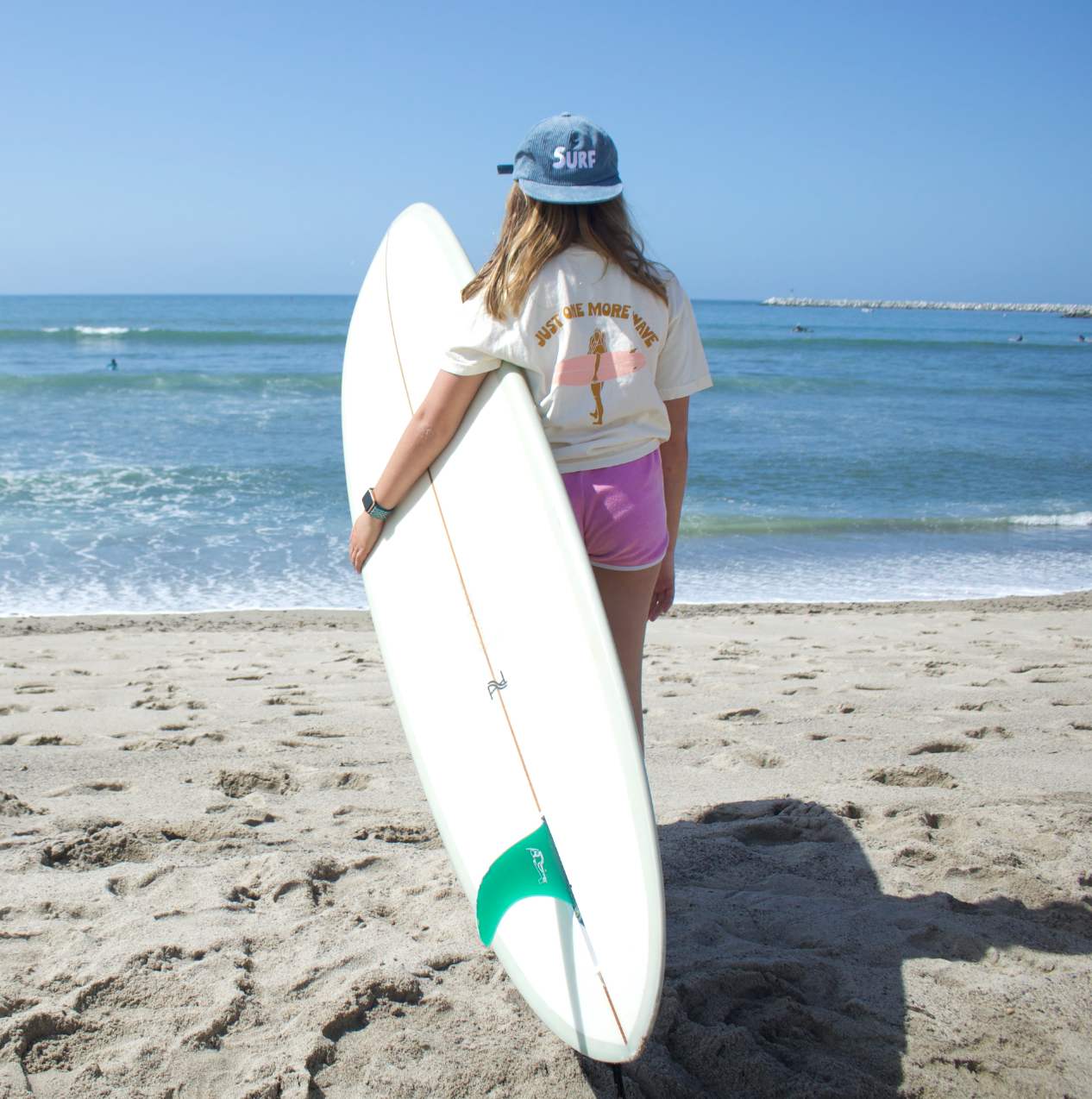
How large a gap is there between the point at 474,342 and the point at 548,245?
220mm

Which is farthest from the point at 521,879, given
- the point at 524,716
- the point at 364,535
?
the point at 364,535

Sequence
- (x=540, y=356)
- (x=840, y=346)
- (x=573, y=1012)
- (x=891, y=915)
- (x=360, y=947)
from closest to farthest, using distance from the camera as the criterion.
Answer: (x=573, y=1012) → (x=540, y=356) → (x=360, y=947) → (x=891, y=915) → (x=840, y=346)

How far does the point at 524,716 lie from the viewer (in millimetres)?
1624

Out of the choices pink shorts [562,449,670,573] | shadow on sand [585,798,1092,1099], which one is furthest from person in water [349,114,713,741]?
shadow on sand [585,798,1092,1099]

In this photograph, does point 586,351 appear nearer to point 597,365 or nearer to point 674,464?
point 597,365

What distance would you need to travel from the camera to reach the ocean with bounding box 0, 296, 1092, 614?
6.56 metres

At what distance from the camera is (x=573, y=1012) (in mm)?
1382

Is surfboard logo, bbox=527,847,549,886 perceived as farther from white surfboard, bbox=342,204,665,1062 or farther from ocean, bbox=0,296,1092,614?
ocean, bbox=0,296,1092,614

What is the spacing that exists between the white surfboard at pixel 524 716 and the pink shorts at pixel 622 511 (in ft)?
0.28

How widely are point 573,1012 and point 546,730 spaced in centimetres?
47

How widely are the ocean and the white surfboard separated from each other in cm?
424

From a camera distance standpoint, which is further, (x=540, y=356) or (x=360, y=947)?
(x=360, y=947)

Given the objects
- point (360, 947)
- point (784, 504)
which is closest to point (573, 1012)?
point (360, 947)

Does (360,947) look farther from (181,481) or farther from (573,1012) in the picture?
(181,481)
